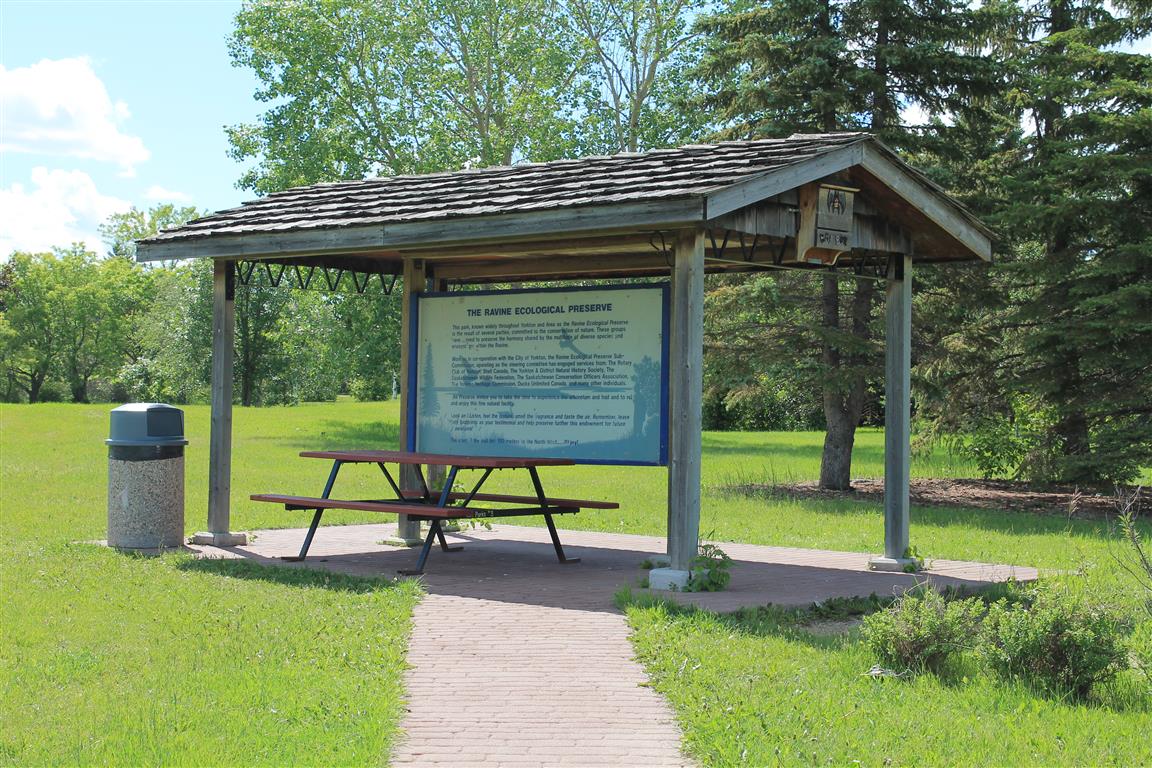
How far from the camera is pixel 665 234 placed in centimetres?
1107

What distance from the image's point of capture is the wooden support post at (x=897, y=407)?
12180 millimetres

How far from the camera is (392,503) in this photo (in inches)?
475

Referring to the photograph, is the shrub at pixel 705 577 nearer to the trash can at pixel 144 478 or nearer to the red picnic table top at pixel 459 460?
the red picnic table top at pixel 459 460

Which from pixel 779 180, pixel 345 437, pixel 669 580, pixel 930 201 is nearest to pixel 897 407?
pixel 930 201

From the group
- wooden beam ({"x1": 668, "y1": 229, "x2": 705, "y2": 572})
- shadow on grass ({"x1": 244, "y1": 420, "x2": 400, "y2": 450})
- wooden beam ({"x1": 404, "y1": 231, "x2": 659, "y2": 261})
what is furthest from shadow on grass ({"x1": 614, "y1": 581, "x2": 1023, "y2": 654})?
shadow on grass ({"x1": 244, "y1": 420, "x2": 400, "y2": 450})

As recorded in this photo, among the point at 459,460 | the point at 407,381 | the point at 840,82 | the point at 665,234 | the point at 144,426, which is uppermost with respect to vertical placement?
the point at 840,82

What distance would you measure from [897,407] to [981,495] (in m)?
9.38

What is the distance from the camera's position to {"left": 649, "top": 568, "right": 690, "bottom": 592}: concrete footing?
1016 cm

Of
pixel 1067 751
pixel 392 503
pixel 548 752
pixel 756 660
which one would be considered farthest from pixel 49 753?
pixel 392 503

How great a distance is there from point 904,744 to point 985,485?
57.8ft

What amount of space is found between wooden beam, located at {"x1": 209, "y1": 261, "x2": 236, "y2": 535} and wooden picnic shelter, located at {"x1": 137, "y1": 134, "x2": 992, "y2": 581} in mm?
23

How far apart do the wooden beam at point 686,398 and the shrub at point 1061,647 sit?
3.18 metres

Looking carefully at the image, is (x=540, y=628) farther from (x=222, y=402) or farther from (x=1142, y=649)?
(x=222, y=402)

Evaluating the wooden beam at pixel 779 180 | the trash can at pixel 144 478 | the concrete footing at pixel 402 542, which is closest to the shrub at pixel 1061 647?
the wooden beam at pixel 779 180
